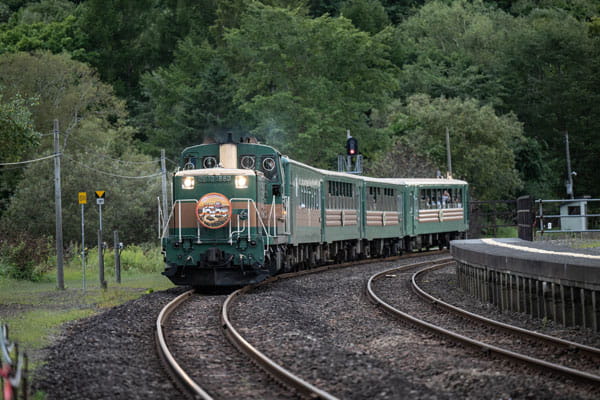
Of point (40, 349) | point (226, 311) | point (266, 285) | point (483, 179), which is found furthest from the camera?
point (483, 179)

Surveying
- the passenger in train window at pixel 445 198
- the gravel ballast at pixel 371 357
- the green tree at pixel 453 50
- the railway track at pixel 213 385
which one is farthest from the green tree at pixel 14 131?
the green tree at pixel 453 50

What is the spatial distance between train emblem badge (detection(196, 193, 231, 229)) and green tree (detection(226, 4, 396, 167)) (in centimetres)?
3708

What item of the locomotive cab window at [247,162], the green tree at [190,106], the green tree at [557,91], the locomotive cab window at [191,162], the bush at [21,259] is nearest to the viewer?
the locomotive cab window at [247,162]

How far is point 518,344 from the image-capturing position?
487 inches

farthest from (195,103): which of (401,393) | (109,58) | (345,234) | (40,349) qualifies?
(401,393)

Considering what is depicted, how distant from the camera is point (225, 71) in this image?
6562cm

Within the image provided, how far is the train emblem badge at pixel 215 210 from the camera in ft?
65.7

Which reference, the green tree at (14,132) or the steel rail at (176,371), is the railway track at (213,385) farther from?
the green tree at (14,132)

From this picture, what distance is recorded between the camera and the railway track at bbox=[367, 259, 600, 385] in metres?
10.2

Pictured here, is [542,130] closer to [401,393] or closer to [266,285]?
[266,285]

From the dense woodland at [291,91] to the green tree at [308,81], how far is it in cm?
11

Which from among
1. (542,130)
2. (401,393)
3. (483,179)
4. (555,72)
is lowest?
(401,393)

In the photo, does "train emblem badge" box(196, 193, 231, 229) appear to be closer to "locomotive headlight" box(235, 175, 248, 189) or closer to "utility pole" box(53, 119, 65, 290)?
"locomotive headlight" box(235, 175, 248, 189)

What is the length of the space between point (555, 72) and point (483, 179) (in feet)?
63.1
